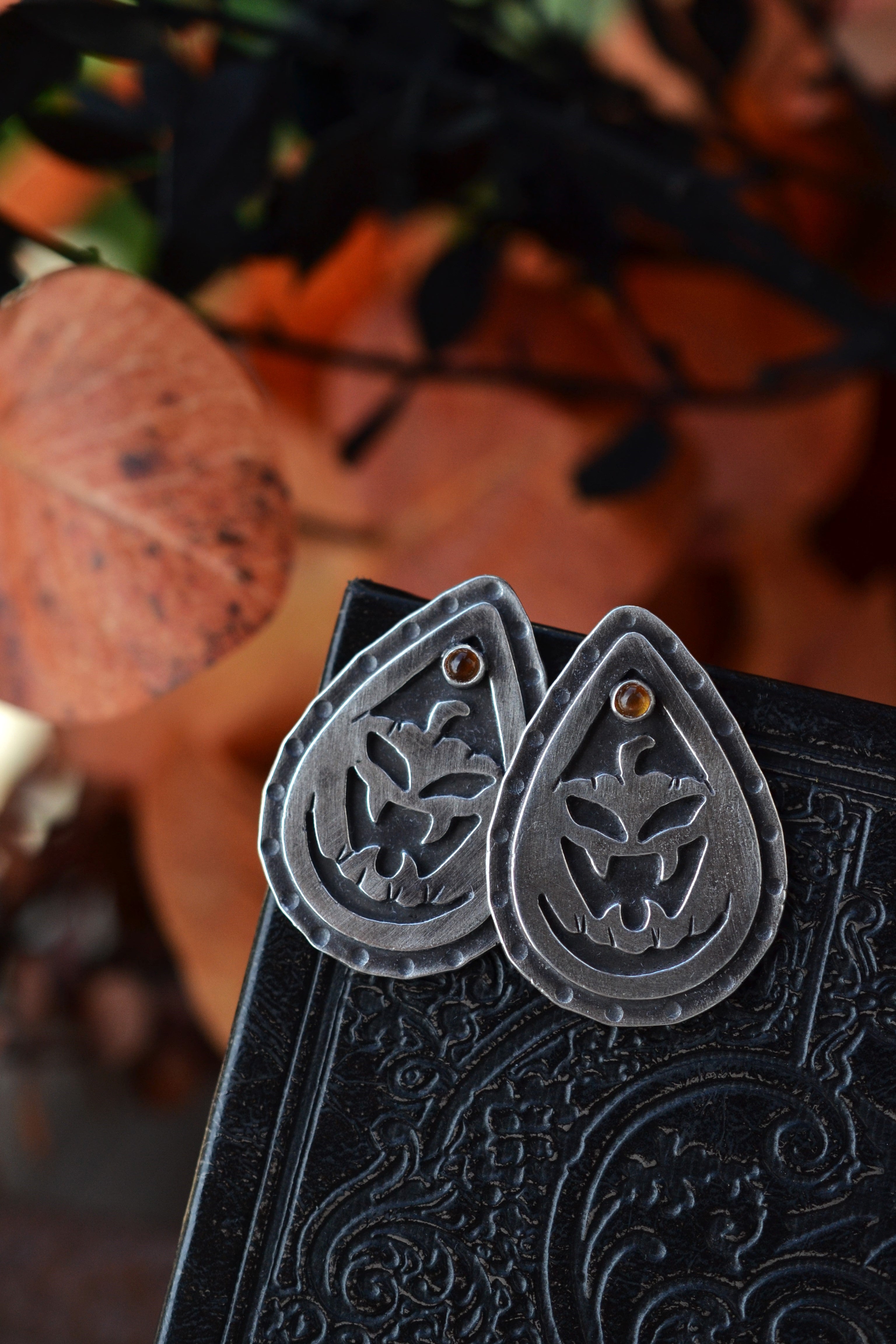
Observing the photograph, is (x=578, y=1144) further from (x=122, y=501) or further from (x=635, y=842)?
(x=122, y=501)

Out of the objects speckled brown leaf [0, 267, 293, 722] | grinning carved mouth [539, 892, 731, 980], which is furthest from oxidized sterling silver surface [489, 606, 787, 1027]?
speckled brown leaf [0, 267, 293, 722]

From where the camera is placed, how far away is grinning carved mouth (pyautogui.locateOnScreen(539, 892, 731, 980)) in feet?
1.09

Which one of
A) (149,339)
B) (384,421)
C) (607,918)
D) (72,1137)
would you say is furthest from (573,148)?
(72,1137)

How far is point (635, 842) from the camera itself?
1.09 ft

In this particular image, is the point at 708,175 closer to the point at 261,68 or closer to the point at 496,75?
the point at 496,75

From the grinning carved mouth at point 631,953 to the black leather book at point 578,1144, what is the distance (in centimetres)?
3

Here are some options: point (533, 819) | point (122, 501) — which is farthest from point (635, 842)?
point (122, 501)

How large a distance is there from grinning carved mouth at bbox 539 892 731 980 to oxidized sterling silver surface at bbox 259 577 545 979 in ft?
0.09

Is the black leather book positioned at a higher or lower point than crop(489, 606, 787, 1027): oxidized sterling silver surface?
lower

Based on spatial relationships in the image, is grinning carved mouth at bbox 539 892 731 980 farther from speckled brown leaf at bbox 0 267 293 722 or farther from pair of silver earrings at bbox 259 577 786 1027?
speckled brown leaf at bbox 0 267 293 722

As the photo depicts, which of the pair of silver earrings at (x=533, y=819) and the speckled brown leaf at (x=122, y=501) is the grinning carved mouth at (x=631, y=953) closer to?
the pair of silver earrings at (x=533, y=819)

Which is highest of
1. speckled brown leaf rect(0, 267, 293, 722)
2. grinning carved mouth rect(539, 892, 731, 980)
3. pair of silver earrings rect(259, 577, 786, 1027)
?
speckled brown leaf rect(0, 267, 293, 722)

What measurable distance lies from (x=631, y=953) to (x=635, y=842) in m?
0.03

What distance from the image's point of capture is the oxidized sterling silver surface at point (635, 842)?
1.09 feet
